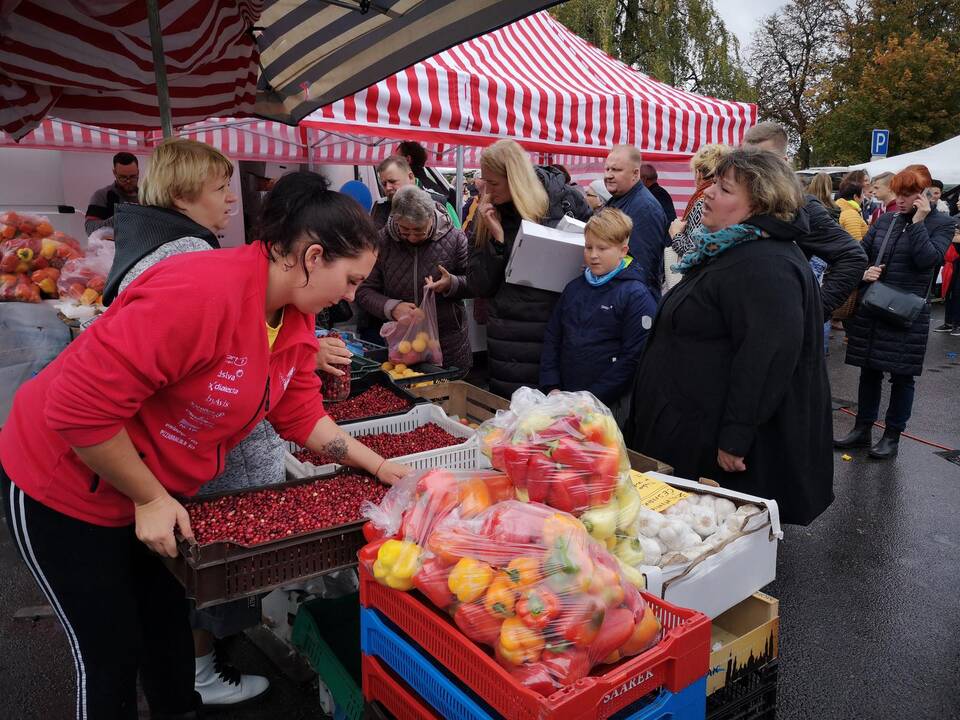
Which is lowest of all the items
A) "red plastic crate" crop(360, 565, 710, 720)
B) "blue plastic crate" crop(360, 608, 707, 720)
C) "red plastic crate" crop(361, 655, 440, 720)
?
"red plastic crate" crop(361, 655, 440, 720)

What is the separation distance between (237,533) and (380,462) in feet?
1.66

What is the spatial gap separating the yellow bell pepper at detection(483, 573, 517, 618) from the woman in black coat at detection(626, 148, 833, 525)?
1.65 meters

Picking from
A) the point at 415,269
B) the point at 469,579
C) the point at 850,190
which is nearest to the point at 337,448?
the point at 469,579

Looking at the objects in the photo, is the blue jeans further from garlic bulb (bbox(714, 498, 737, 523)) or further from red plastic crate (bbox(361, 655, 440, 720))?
red plastic crate (bbox(361, 655, 440, 720))

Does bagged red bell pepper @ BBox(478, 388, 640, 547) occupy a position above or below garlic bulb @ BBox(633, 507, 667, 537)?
above

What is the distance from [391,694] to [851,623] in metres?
2.61

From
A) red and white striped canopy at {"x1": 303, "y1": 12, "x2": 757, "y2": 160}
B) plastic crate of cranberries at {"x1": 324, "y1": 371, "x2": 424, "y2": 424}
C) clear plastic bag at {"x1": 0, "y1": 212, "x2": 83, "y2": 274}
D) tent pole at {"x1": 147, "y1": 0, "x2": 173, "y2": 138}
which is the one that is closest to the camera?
tent pole at {"x1": 147, "y1": 0, "x2": 173, "y2": 138}

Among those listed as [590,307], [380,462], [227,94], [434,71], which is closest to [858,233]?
[434,71]

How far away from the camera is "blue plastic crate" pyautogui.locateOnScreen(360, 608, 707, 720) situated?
1.38m

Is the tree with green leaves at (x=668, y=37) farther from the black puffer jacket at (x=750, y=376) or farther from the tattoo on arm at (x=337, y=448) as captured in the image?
the tattoo on arm at (x=337, y=448)

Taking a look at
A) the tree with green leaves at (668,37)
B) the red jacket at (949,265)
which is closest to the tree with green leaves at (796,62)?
the tree with green leaves at (668,37)

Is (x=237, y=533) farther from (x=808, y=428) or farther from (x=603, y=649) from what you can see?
(x=808, y=428)

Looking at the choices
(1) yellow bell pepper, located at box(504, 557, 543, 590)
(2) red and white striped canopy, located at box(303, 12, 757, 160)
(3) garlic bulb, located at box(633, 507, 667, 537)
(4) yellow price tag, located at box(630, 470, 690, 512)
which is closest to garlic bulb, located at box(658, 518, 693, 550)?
(3) garlic bulb, located at box(633, 507, 667, 537)

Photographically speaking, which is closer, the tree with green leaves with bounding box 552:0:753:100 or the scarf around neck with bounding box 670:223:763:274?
the scarf around neck with bounding box 670:223:763:274
